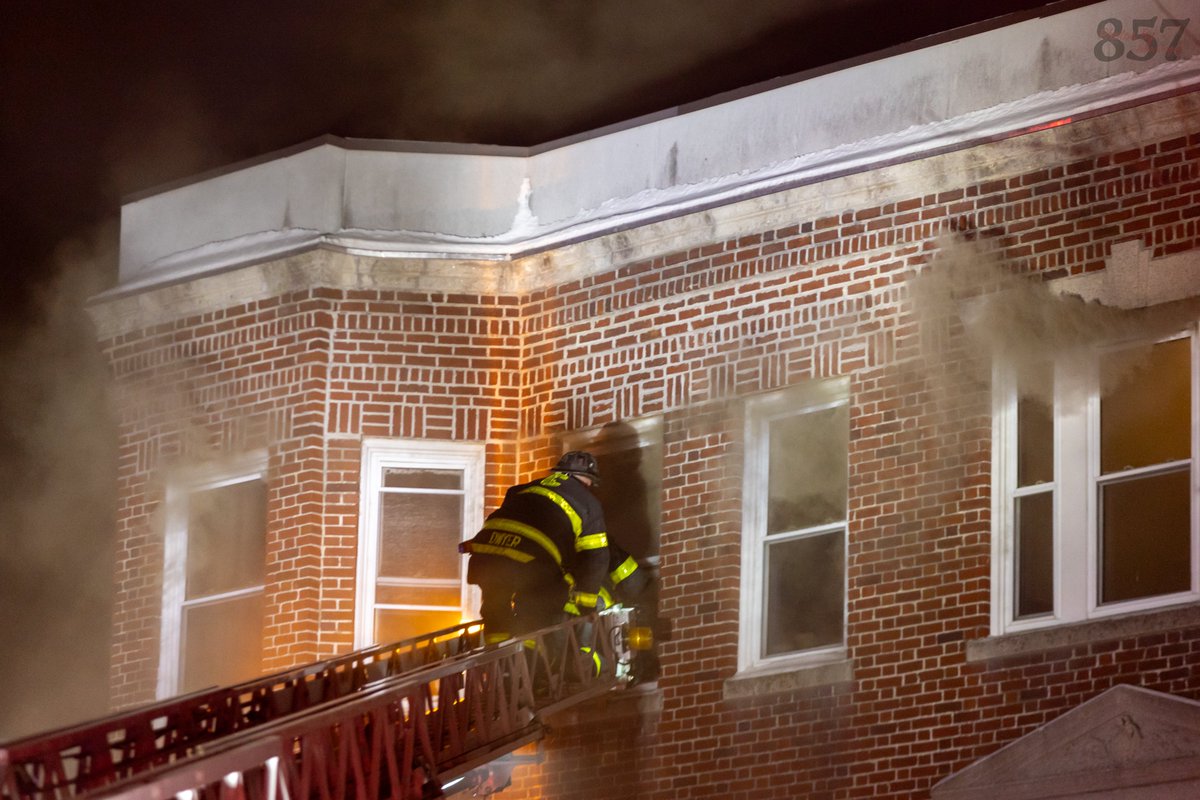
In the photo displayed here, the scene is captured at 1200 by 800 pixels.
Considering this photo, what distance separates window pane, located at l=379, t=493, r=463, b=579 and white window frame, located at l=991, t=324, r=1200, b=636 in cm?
386

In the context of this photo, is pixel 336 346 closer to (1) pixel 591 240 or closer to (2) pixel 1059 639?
(1) pixel 591 240

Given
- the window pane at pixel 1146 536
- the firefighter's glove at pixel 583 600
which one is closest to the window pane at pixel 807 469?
the firefighter's glove at pixel 583 600

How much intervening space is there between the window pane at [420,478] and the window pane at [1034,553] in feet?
13.1

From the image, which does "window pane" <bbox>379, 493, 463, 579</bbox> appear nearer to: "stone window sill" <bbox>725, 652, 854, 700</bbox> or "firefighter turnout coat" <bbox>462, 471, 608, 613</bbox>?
"firefighter turnout coat" <bbox>462, 471, 608, 613</bbox>

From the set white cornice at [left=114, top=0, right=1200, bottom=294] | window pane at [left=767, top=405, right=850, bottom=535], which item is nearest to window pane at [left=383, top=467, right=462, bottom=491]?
white cornice at [left=114, top=0, right=1200, bottom=294]

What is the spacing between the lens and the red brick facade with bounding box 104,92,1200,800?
11.7 meters

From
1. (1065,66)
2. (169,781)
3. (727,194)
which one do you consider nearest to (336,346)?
(727,194)

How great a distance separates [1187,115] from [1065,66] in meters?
0.84

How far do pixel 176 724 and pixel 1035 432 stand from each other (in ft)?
15.9

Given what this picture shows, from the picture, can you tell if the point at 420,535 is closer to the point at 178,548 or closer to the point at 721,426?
the point at 178,548

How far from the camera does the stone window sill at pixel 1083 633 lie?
1079 centimetres

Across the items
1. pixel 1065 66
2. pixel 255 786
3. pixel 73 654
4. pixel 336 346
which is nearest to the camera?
pixel 255 786

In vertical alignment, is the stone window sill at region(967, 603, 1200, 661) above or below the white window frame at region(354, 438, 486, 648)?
below

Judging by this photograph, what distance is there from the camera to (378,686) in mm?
10008
